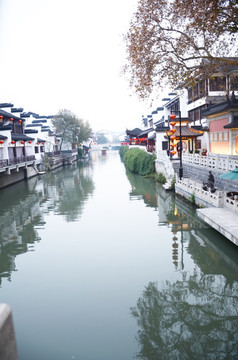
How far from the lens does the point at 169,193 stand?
23.1 meters

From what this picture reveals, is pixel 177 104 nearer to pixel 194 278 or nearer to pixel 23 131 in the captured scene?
pixel 23 131

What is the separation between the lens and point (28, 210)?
1998 cm

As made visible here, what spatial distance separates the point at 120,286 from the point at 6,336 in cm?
664

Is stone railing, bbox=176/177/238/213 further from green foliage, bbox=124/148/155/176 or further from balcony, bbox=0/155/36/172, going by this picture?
balcony, bbox=0/155/36/172

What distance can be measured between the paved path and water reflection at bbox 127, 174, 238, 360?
2.46ft

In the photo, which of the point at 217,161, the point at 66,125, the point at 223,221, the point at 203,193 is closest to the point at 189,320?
the point at 223,221

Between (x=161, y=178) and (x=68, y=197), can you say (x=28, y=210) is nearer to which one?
(x=68, y=197)

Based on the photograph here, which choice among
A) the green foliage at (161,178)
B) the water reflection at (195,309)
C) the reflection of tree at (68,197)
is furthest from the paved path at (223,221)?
the green foliage at (161,178)

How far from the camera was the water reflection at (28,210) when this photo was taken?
41.9 feet

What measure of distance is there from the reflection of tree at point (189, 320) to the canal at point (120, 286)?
2 centimetres

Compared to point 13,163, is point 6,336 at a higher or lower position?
lower

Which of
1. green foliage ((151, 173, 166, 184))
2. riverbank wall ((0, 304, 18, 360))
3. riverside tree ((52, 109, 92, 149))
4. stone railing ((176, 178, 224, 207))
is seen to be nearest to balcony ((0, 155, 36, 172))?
green foliage ((151, 173, 166, 184))

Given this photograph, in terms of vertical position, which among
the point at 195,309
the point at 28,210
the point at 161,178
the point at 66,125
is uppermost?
the point at 66,125

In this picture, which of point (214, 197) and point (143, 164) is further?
point (143, 164)
